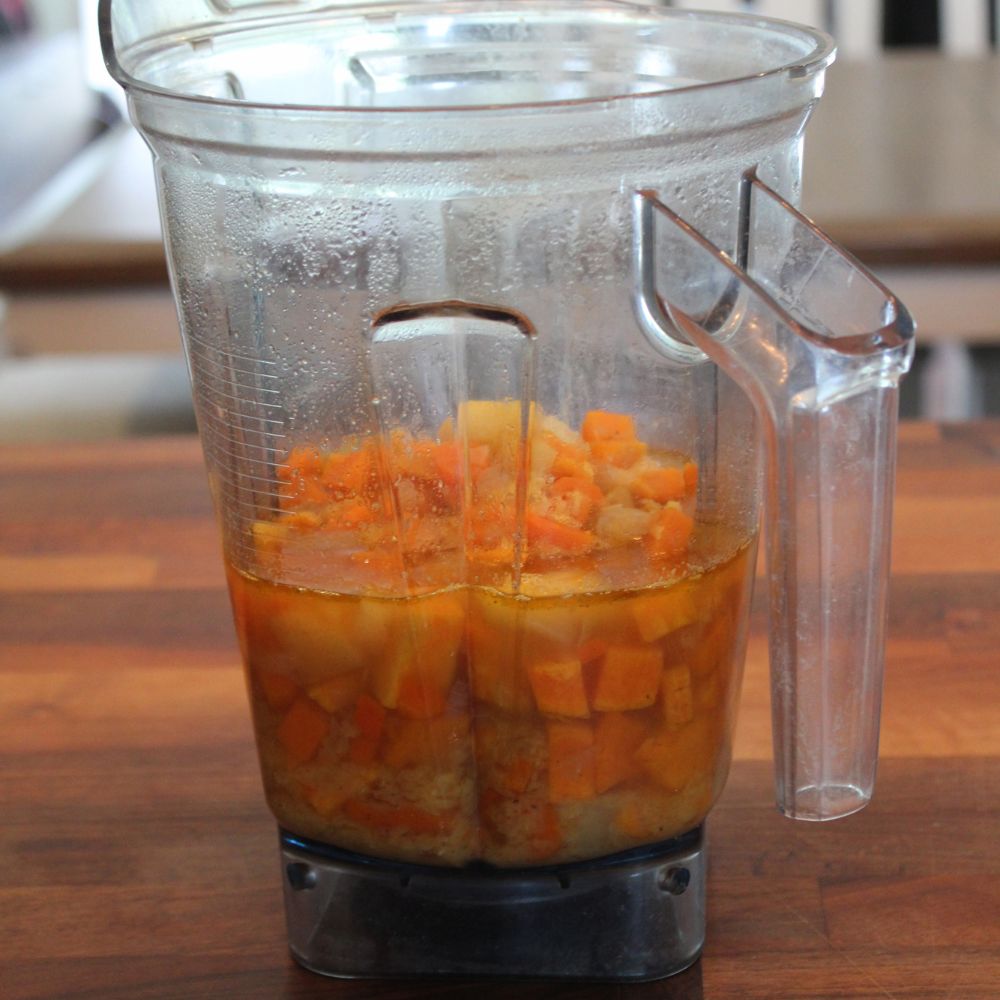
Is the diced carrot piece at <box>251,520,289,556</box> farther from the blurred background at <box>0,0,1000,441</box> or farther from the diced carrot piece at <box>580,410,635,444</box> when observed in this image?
the blurred background at <box>0,0,1000,441</box>

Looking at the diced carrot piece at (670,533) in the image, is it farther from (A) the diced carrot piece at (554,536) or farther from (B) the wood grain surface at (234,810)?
(B) the wood grain surface at (234,810)

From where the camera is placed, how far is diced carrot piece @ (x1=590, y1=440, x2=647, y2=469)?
43 cm

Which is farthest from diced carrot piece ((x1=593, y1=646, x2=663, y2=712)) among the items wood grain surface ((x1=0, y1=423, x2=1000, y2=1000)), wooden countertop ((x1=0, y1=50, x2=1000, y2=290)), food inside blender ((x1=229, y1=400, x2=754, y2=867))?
wooden countertop ((x1=0, y1=50, x2=1000, y2=290))

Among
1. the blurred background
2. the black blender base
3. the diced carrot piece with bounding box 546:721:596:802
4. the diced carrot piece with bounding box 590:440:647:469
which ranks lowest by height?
the blurred background

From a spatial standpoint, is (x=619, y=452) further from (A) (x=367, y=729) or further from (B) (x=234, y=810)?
(B) (x=234, y=810)

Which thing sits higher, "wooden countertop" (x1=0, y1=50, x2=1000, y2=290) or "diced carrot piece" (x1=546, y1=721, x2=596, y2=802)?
"diced carrot piece" (x1=546, y1=721, x2=596, y2=802)

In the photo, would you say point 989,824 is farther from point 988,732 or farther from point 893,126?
point 893,126

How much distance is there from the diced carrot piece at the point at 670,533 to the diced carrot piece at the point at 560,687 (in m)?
0.04

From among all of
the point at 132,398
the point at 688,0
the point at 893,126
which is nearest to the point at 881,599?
the point at 132,398

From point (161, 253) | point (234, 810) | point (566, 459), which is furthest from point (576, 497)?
point (161, 253)

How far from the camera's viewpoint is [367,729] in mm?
443

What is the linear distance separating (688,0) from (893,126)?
0.95m

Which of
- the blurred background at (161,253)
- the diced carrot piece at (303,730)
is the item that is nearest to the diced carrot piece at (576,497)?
the diced carrot piece at (303,730)

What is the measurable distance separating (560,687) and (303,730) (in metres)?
0.09
